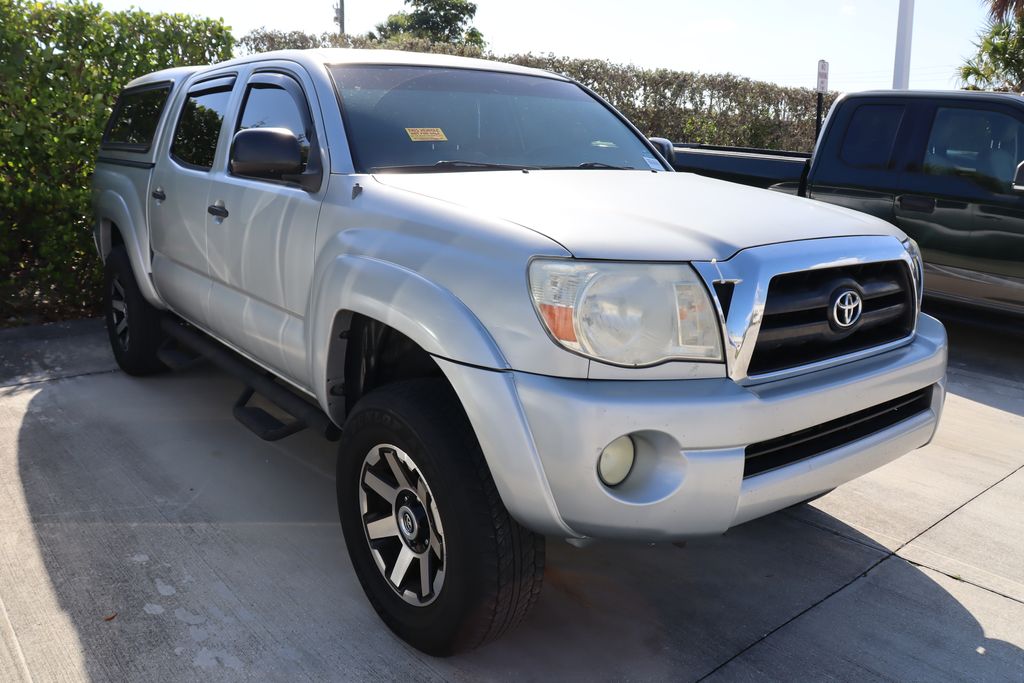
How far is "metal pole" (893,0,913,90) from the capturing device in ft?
39.1

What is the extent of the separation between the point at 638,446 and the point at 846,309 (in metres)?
0.80

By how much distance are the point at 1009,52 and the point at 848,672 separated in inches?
550

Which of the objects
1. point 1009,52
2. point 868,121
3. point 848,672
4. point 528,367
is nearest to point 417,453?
point 528,367

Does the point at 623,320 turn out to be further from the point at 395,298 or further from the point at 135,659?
the point at 135,659

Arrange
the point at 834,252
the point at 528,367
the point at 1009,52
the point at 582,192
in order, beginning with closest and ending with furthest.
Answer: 1. the point at 528,367
2. the point at 834,252
3. the point at 582,192
4. the point at 1009,52

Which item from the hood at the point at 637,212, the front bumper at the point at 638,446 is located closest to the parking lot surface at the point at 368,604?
the front bumper at the point at 638,446

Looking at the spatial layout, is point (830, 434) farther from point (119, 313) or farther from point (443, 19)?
point (443, 19)

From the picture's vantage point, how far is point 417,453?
2.41 metres

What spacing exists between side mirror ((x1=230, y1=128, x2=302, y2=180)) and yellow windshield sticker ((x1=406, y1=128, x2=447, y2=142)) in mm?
411

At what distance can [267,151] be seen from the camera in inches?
118

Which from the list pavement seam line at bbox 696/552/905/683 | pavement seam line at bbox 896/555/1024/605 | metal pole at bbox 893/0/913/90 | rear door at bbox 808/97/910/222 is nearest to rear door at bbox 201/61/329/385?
pavement seam line at bbox 696/552/905/683

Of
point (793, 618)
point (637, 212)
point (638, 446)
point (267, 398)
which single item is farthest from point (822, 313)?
point (267, 398)

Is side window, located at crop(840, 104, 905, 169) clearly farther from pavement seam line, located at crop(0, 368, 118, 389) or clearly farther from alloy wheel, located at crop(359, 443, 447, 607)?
pavement seam line, located at crop(0, 368, 118, 389)

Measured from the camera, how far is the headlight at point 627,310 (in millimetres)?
2203
